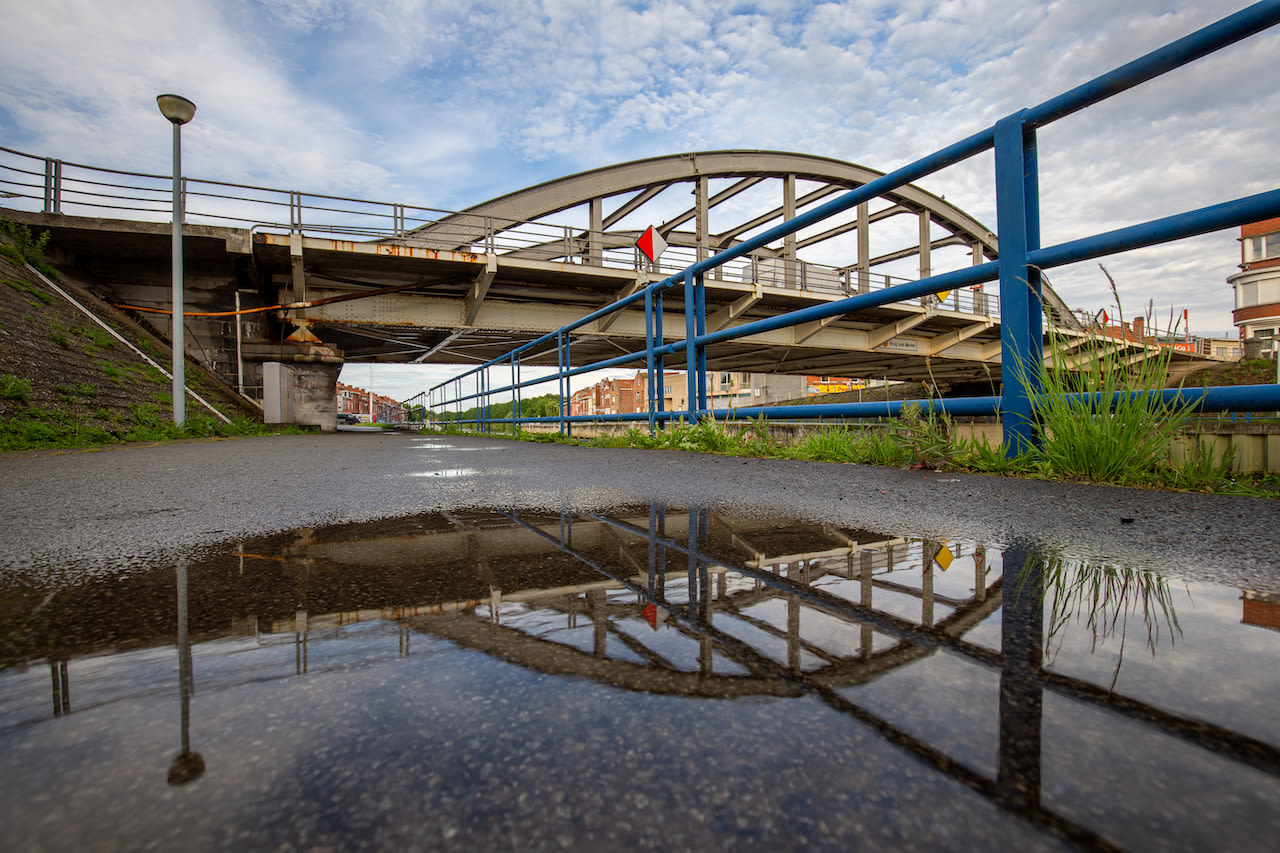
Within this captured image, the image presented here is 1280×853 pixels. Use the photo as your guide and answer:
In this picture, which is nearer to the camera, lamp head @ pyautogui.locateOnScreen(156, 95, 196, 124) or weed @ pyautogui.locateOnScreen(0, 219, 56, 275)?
lamp head @ pyautogui.locateOnScreen(156, 95, 196, 124)

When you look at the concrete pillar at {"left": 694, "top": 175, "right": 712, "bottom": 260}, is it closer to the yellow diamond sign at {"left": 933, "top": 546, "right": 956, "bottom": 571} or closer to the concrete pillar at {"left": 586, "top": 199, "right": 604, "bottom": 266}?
the concrete pillar at {"left": 586, "top": 199, "right": 604, "bottom": 266}

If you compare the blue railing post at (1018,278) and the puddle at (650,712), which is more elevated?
the blue railing post at (1018,278)

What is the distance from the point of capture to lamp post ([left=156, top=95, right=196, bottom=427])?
25.3ft

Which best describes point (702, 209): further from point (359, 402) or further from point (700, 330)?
point (359, 402)

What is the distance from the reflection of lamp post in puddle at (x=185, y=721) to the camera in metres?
0.45

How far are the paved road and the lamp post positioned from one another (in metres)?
5.30

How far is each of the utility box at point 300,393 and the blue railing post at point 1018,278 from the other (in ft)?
45.2

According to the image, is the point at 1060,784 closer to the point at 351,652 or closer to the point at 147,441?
the point at 351,652

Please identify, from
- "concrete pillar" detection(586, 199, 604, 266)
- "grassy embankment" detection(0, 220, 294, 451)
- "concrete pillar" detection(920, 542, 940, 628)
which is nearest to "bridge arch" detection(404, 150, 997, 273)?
"concrete pillar" detection(586, 199, 604, 266)

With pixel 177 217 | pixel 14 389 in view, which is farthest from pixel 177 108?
pixel 14 389

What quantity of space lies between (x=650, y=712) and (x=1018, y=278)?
2.28 m

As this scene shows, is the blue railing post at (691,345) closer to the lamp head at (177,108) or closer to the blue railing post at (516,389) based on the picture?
the blue railing post at (516,389)

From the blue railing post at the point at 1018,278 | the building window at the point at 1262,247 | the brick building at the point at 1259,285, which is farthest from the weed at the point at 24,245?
the building window at the point at 1262,247

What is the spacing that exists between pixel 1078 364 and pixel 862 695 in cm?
203
